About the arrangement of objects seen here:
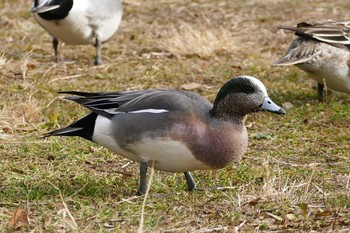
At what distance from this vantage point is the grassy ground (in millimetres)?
4000

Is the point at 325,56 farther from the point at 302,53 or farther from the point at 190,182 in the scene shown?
the point at 190,182

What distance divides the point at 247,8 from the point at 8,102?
4.52 metres

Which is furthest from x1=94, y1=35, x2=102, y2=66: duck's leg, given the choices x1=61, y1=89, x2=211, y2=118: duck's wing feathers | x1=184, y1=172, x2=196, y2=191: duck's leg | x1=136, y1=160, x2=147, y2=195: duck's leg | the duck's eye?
the duck's eye

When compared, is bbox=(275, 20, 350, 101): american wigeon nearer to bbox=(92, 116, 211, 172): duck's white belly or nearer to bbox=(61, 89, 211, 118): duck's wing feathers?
bbox=(61, 89, 211, 118): duck's wing feathers

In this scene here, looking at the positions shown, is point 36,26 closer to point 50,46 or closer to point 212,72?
point 50,46

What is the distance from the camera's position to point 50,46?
8.62 m

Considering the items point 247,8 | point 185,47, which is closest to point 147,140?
point 185,47

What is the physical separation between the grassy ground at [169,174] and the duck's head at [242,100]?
0.38 m

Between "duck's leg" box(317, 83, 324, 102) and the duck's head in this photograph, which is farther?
"duck's leg" box(317, 83, 324, 102)

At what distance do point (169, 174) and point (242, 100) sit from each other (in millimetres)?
823

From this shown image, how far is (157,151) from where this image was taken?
4180mm

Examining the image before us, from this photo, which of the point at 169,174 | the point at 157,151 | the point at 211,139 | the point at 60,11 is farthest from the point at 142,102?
the point at 60,11

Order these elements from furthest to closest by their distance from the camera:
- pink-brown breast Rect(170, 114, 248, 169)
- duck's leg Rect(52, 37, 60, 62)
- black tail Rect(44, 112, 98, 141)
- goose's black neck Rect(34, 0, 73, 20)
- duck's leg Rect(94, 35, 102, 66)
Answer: duck's leg Rect(52, 37, 60, 62), duck's leg Rect(94, 35, 102, 66), goose's black neck Rect(34, 0, 73, 20), black tail Rect(44, 112, 98, 141), pink-brown breast Rect(170, 114, 248, 169)

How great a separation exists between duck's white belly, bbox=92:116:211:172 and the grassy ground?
0.19 m
